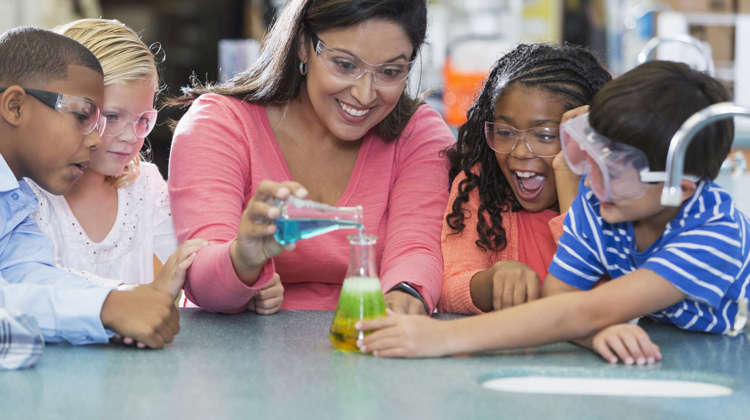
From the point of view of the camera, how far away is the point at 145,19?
5211mm

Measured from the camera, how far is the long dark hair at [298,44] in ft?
5.55

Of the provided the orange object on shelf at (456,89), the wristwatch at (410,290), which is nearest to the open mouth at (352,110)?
the wristwatch at (410,290)

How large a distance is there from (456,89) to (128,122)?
381cm

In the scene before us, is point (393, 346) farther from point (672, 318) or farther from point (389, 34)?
point (389, 34)

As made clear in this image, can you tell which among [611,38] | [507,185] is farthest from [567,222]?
[611,38]

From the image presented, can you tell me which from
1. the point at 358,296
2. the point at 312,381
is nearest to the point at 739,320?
the point at 358,296

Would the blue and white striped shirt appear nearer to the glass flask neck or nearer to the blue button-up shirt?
the glass flask neck

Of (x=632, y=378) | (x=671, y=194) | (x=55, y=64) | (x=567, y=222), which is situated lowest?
(x=632, y=378)

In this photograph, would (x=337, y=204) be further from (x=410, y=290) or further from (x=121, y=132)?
(x=121, y=132)

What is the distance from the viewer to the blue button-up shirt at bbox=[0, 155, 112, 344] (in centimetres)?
129

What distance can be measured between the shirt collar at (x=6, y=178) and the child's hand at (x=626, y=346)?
3.46 ft

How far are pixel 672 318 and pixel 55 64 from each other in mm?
1209

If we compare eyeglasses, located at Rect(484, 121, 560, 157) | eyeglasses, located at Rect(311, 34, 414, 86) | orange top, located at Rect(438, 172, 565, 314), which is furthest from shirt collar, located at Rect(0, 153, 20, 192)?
eyeglasses, located at Rect(484, 121, 560, 157)

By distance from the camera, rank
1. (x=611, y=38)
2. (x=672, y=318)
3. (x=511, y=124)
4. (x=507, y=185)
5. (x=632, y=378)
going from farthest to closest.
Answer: (x=611, y=38) < (x=507, y=185) < (x=511, y=124) < (x=672, y=318) < (x=632, y=378)
